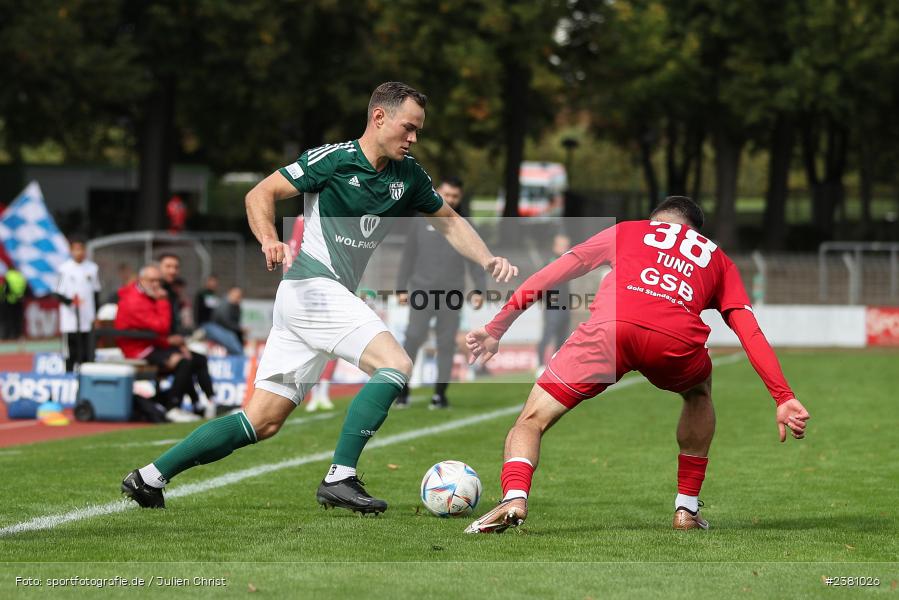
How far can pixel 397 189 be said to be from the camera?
23.8ft

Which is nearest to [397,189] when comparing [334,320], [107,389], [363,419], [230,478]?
[334,320]

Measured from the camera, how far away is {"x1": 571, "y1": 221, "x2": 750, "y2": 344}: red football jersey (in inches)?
262

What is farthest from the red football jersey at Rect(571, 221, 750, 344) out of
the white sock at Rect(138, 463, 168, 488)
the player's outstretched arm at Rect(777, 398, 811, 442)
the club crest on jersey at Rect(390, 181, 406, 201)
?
the white sock at Rect(138, 463, 168, 488)

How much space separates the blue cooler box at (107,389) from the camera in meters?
14.4

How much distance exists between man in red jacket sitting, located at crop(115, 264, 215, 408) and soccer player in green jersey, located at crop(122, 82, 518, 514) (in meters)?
7.62

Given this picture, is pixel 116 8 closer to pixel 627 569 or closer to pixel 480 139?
pixel 480 139

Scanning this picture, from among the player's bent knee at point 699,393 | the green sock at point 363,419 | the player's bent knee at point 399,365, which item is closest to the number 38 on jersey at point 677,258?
the player's bent knee at point 699,393

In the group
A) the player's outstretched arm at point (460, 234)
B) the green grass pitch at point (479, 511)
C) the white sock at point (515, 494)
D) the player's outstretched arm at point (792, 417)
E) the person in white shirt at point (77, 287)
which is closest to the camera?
the green grass pitch at point (479, 511)

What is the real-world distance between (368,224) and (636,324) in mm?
1481

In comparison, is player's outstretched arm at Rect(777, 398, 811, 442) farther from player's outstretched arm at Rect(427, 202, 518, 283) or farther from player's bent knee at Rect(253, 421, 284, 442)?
player's bent knee at Rect(253, 421, 284, 442)

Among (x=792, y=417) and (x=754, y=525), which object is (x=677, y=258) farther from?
(x=754, y=525)

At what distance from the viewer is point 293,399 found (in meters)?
7.14

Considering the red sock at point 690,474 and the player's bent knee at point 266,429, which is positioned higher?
the player's bent knee at point 266,429

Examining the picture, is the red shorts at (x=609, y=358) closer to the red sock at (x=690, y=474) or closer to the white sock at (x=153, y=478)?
the red sock at (x=690, y=474)
